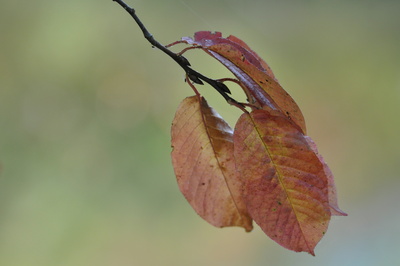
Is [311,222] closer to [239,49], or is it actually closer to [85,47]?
[239,49]

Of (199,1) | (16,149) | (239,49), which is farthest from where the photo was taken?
(199,1)

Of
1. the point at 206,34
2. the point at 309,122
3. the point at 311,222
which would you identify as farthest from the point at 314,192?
the point at 309,122

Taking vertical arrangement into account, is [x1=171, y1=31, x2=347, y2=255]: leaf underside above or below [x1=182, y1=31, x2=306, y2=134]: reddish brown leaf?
below

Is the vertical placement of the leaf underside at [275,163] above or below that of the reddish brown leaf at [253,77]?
below

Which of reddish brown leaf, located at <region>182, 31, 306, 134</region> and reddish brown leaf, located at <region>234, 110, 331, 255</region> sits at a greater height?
reddish brown leaf, located at <region>182, 31, 306, 134</region>
